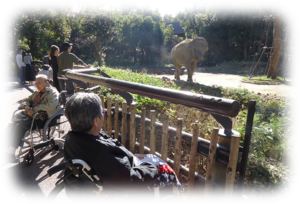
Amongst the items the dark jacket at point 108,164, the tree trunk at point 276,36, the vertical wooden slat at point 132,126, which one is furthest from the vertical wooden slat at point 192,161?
the tree trunk at point 276,36

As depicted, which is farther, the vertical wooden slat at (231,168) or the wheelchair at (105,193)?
the vertical wooden slat at (231,168)

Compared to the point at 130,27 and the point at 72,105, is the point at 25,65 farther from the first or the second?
the point at 130,27

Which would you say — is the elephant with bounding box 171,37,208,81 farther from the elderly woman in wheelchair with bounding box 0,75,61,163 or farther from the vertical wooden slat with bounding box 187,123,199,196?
the vertical wooden slat with bounding box 187,123,199,196

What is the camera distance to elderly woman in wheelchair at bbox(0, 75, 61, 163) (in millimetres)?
3000

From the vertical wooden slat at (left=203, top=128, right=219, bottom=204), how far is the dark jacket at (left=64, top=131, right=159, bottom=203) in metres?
0.55

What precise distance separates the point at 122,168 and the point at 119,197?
22cm

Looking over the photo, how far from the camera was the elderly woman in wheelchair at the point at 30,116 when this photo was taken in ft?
9.84

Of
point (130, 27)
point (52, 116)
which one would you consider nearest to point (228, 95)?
point (52, 116)

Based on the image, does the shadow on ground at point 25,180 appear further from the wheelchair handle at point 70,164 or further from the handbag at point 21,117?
the wheelchair handle at point 70,164

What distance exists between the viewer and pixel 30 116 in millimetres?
3121

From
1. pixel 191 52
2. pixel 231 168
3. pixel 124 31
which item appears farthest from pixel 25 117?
pixel 124 31

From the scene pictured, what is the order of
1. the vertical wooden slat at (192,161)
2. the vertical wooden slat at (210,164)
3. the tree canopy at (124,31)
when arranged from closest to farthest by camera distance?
the vertical wooden slat at (210,164)
the vertical wooden slat at (192,161)
the tree canopy at (124,31)

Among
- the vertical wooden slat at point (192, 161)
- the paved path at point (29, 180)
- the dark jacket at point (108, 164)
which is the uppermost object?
the dark jacket at point (108, 164)

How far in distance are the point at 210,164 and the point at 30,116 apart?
266 cm
